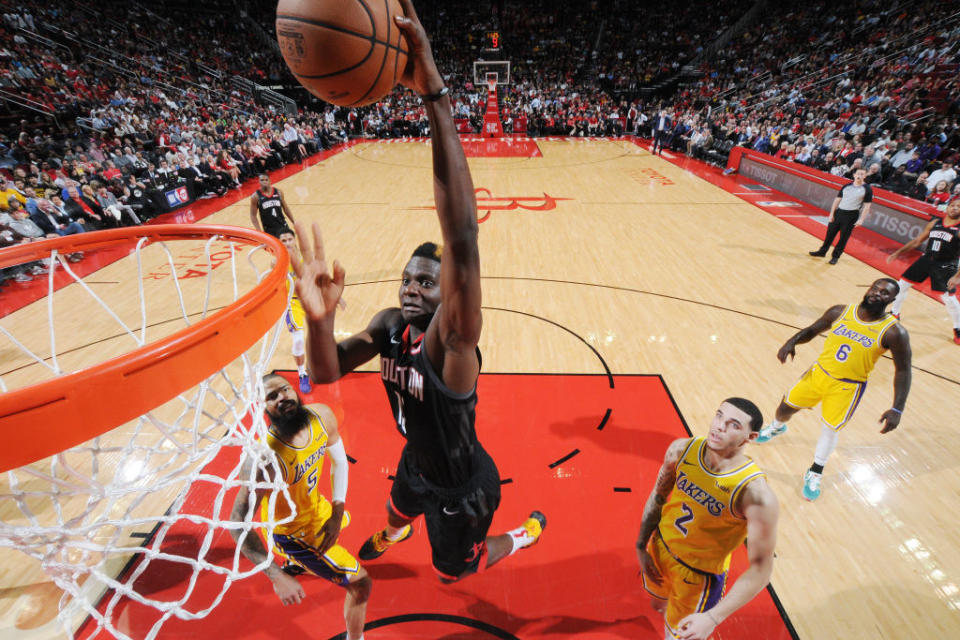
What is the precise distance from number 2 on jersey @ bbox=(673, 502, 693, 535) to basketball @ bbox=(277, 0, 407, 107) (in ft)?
7.10

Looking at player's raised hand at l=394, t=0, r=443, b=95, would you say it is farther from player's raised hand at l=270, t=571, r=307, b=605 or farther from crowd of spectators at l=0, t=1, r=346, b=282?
crowd of spectators at l=0, t=1, r=346, b=282

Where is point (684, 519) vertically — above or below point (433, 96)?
below

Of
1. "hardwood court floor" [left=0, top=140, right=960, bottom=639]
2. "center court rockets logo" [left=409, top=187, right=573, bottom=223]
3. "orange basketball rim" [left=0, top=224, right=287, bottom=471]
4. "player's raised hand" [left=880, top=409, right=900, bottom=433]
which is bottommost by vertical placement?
"hardwood court floor" [left=0, top=140, right=960, bottom=639]

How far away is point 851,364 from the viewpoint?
3.33 m

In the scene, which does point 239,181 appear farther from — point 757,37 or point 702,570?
point 757,37

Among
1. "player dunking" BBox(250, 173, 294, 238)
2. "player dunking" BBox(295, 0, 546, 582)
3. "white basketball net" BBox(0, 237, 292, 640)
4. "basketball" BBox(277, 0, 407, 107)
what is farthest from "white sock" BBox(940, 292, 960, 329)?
"player dunking" BBox(250, 173, 294, 238)

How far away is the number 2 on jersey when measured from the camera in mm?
2236

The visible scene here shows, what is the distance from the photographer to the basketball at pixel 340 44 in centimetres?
145

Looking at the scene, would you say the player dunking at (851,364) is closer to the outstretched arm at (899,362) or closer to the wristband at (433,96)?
the outstretched arm at (899,362)

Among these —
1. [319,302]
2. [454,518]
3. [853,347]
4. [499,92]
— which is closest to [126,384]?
[319,302]

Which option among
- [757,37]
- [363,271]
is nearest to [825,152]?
[363,271]

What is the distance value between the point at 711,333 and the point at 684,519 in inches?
155

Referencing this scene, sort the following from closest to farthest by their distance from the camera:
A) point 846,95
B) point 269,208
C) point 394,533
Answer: point 394,533 → point 269,208 → point 846,95

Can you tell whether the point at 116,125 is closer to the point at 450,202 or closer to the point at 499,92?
the point at 450,202
